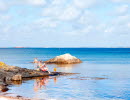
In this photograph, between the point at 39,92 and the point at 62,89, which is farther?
the point at 62,89

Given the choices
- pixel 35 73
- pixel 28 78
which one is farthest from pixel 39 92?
pixel 35 73

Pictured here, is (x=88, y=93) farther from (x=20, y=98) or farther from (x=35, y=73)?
(x=35, y=73)

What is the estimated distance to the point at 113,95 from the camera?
121 ft

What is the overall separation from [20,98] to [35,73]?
25716 mm

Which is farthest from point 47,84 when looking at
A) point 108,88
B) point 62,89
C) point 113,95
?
point 113,95

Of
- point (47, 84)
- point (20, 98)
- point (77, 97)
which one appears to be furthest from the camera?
point (47, 84)

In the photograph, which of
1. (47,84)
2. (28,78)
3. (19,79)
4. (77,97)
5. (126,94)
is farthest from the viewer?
(28,78)

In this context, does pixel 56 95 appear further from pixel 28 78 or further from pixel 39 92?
pixel 28 78

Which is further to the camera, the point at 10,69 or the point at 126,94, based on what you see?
the point at 10,69

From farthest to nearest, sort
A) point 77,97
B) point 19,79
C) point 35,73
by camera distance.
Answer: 1. point 35,73
2. point 19,79
3. point 77,97

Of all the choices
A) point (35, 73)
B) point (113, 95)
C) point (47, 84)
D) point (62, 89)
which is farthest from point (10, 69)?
point (113, 95)

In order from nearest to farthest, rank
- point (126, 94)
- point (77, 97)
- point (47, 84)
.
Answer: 1. point (77, 97)
2. point (126, 94)
3. point (47, 84)

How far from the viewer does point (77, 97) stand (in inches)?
1385

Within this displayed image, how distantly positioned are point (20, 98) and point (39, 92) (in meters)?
6.32
